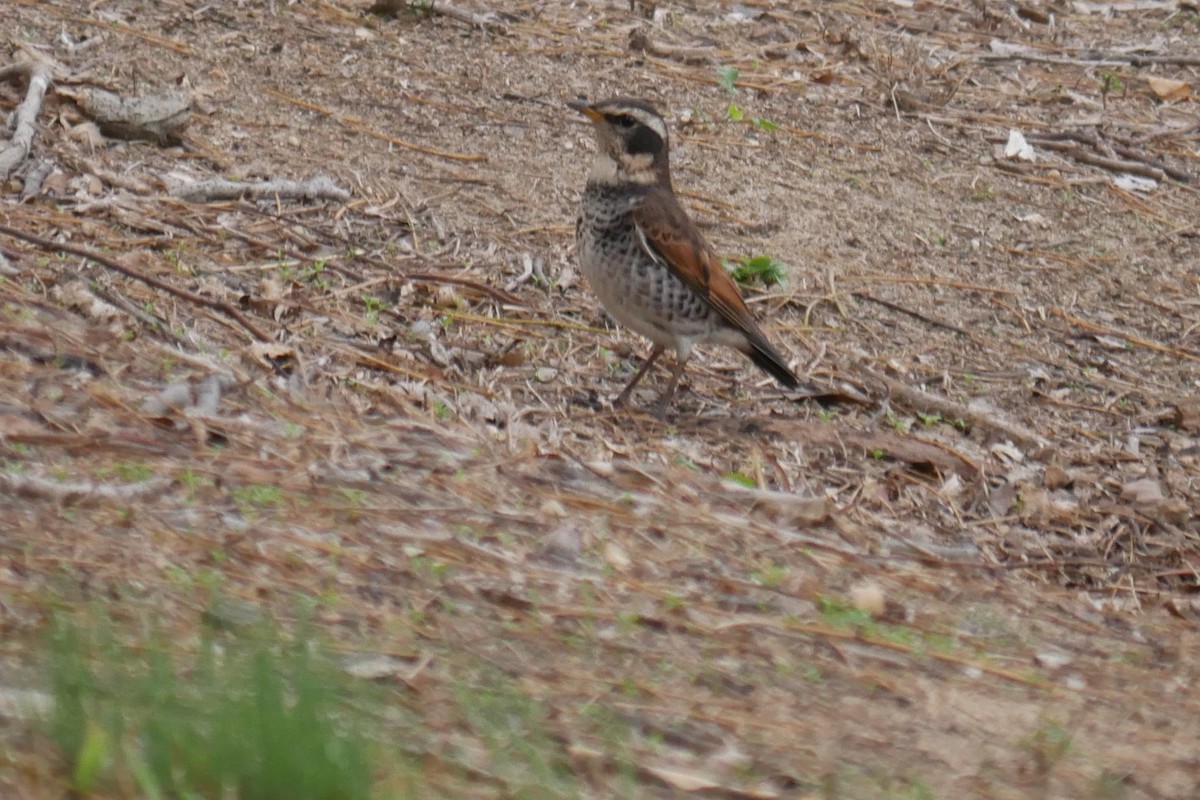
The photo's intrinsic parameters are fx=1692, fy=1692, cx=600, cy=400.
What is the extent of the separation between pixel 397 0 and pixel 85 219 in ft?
11.7

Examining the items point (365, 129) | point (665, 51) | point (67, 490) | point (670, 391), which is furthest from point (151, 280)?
point (665, 51)

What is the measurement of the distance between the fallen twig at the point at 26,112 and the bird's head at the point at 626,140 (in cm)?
223

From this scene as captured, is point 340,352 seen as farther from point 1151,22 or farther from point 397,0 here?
point 1151,22

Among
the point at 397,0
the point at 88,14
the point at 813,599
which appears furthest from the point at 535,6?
the point at 813,599

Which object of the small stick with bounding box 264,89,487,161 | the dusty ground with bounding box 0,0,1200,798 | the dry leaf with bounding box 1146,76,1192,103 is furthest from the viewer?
the dry leaf with bounding box 1146,76,1192,103

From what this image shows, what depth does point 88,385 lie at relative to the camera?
15.8 feet

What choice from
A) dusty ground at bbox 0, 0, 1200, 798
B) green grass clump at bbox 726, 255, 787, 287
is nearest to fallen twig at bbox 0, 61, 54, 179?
dusty ground at bbox 0, 0, 1200, 798

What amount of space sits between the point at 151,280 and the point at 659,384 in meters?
2.23

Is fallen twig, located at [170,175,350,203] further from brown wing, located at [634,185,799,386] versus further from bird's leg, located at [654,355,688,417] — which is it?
bird's leg, located at [654,355,688,417]

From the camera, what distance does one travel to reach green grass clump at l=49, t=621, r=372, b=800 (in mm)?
2748

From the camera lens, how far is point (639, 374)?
6609mm

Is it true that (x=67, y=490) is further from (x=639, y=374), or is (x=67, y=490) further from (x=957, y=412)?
(x=957, y=412)

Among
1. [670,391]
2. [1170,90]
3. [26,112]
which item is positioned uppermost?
[1170,90]

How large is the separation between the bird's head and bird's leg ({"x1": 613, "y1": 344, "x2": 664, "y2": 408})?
27.4 inches
